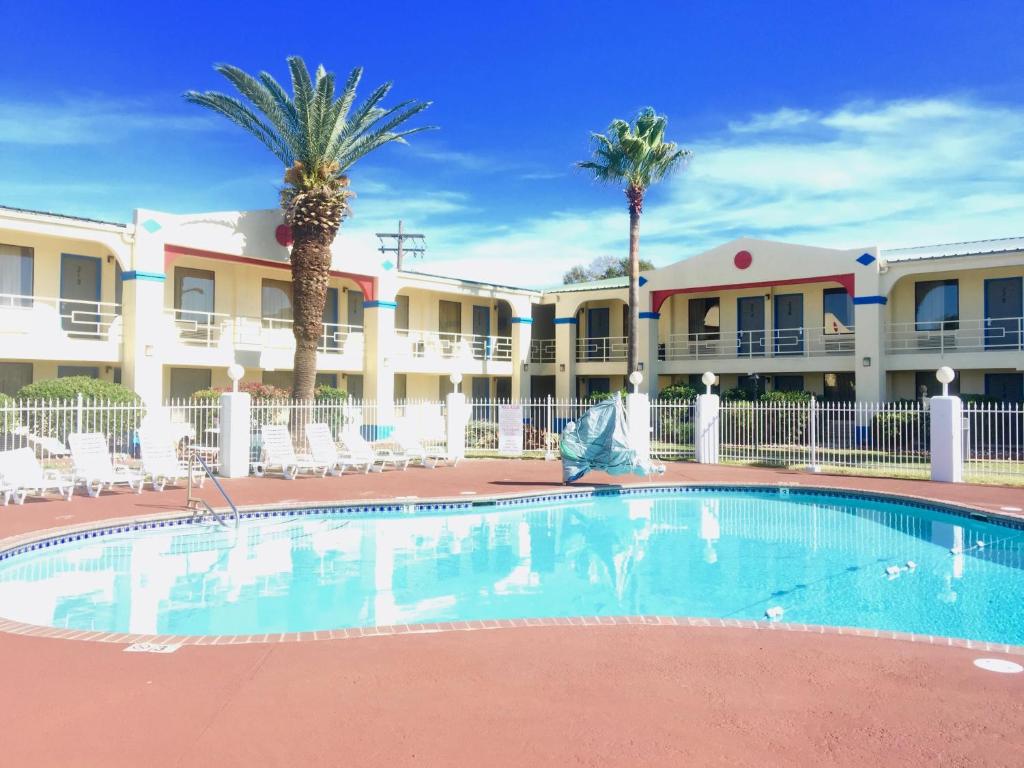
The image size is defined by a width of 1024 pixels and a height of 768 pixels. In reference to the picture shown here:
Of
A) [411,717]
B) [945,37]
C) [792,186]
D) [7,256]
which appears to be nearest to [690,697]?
[411,717]

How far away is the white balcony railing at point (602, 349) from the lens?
1346 inches

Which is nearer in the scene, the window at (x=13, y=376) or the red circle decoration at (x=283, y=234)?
the window at (x=13, y=376)

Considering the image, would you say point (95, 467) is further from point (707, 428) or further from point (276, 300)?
point (707, 428)

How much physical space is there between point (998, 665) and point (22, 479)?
551 inches

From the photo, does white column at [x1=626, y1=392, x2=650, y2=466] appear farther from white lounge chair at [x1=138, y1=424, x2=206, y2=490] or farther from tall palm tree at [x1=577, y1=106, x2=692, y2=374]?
white lounge chair at [x1=138, y1=424, x2=206, y2=490]

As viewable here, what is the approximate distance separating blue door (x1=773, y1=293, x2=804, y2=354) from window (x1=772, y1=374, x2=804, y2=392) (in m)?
0.93

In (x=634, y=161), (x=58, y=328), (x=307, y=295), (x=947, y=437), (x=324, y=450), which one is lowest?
(x=324, y=450)

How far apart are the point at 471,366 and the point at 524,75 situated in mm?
11489

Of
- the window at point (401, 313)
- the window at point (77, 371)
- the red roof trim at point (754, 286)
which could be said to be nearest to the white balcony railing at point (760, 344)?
the red roof trim at point (754, 286)

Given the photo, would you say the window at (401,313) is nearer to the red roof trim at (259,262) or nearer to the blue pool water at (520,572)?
the red roof trim at (259,262)

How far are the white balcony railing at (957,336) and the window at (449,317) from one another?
15.7 meters

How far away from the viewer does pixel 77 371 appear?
23516 millimetres

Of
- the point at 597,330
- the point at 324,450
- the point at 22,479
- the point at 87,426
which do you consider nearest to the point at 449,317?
the point at 597,330

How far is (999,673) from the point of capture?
233 inches
